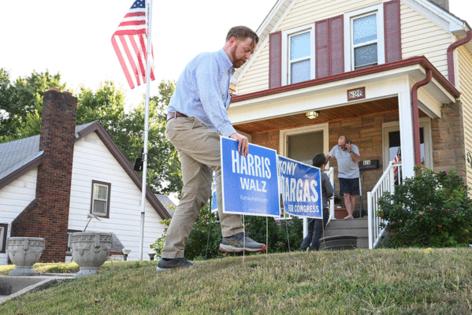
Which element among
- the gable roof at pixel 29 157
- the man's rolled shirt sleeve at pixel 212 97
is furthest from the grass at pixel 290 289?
the gable roof at pixel 29 157

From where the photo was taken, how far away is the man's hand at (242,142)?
4.48 meters

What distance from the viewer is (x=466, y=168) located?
35.8ft

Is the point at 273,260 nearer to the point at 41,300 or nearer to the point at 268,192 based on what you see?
the point at 268,192

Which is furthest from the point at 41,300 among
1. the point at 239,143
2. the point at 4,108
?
the point at 4,108

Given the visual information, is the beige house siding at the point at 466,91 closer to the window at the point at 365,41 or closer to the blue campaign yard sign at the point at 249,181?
the window at the point at 365,41

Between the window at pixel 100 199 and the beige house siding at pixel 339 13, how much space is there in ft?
27.9

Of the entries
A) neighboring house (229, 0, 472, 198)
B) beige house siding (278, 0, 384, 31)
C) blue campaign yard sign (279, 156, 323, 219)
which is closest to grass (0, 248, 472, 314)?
blue campaign yard sign (279, 156, 323, 219)

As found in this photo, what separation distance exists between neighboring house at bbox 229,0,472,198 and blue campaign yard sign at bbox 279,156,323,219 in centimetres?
264

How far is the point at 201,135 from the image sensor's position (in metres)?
4.61

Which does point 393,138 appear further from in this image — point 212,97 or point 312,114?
point 212,97

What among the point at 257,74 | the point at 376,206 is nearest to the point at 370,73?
the point at 376,206

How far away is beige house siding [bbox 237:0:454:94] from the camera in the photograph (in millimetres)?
11930

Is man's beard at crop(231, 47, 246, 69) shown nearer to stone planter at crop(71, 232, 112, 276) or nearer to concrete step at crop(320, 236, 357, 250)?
stone planter at crop(71, 232, 112, 276)

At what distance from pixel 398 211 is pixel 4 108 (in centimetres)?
3200
